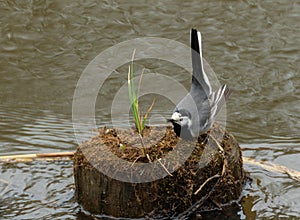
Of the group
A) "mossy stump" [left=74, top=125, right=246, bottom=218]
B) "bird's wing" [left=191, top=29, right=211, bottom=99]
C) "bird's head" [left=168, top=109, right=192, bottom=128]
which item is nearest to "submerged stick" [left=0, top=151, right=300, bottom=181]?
"mossy stump" [left=74, top=125, right=246, bottom=218]

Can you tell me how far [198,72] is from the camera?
5594 mm

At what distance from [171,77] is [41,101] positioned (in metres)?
1.84

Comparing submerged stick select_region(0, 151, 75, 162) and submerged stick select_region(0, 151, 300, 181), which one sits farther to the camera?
submerged stick select_region(0, 151, 75, 162)

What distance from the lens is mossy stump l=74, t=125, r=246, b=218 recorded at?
523 centimetres

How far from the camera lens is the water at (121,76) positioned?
6015mm

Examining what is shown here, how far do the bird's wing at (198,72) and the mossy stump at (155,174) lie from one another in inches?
15.3

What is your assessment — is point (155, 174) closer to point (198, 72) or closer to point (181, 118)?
point (181, 118)

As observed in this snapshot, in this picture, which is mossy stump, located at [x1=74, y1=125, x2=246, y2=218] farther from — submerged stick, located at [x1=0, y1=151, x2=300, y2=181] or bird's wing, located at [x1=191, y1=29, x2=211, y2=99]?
submerged stick, located at [x1=0, y1=151, x2=300, y2=181]

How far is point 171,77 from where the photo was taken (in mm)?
8977

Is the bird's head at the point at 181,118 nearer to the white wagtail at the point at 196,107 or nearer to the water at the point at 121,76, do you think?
the white wagtail at the point at 196,107

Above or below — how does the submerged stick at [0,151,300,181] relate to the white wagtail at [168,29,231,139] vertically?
below

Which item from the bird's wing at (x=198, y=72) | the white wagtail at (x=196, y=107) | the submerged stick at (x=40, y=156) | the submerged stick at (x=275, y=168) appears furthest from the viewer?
the submerged stick at (x=40, y=156)

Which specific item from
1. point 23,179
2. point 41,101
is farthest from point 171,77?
point 23,179

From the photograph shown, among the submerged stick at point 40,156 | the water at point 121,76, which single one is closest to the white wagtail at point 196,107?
the water at point 121,76
